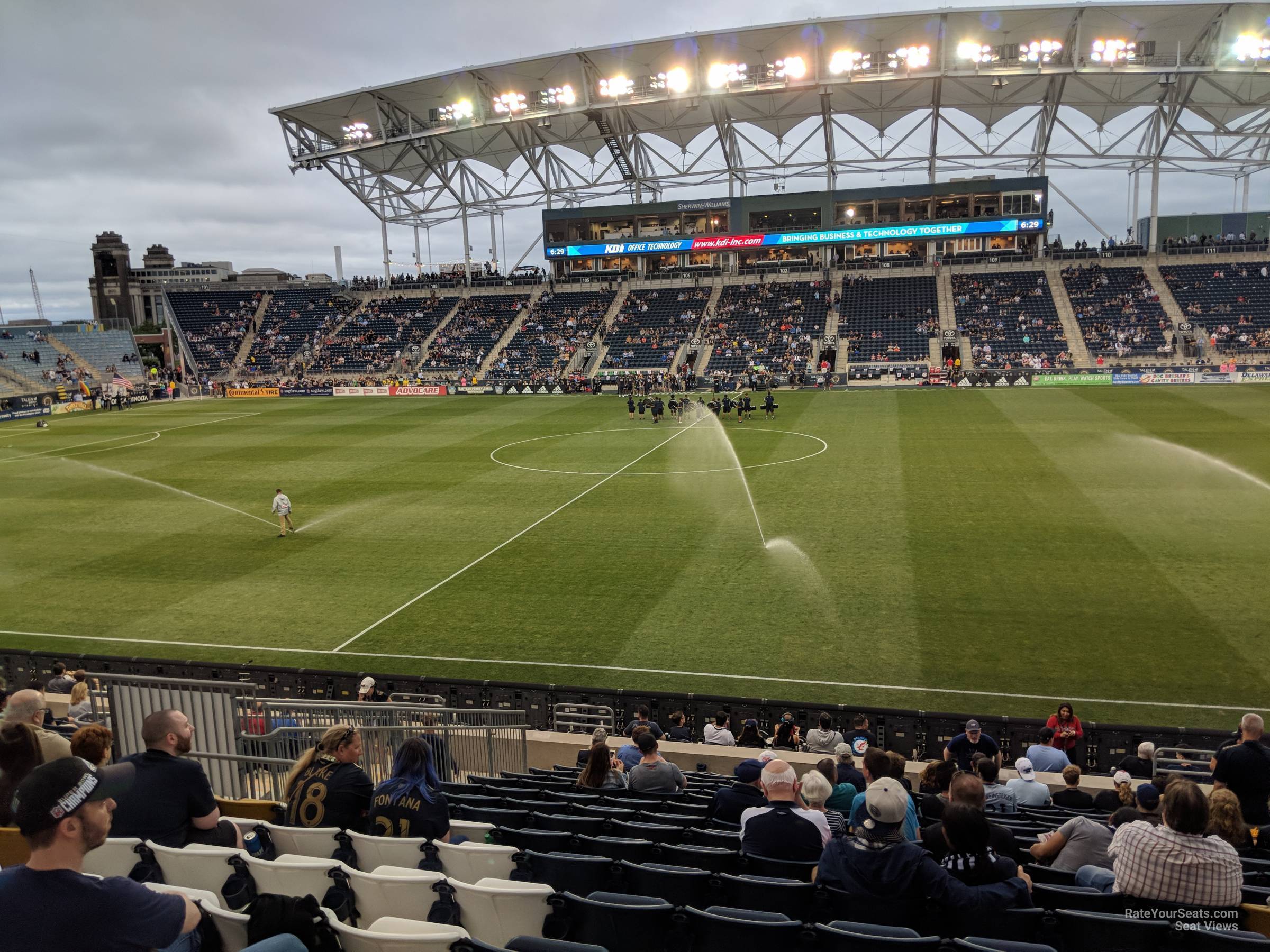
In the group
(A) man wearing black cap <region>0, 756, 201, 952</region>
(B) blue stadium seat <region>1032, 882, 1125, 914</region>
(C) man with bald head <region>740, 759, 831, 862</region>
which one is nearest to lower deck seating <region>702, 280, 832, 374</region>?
(C) man with bald head <region>740, 759, 831, 862</region>

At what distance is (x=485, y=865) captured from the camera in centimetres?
561

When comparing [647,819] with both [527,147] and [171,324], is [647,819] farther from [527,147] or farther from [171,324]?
[171,324]

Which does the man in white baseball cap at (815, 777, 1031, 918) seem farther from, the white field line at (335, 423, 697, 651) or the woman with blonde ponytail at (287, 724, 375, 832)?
the white field line at (335, 423, 697, 651)

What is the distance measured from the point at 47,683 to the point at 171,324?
251ft

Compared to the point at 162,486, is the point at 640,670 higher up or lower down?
lower down

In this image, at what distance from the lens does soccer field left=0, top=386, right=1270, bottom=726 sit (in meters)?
14.8

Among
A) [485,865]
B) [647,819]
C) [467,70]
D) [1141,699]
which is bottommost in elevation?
[1141,699]

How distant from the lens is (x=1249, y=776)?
704 centimetres

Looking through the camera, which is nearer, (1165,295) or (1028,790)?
(1028,790)

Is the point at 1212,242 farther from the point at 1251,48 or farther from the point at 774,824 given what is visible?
the point at 774,824

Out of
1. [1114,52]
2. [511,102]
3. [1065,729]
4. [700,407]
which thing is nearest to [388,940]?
[1065,729]

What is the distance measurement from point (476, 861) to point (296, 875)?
1201 mm

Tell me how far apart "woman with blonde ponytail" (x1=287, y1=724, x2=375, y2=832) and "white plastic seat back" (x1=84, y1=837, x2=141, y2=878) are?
1209mm

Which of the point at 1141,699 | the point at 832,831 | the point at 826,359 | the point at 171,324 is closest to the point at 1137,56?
the point at 826,359
